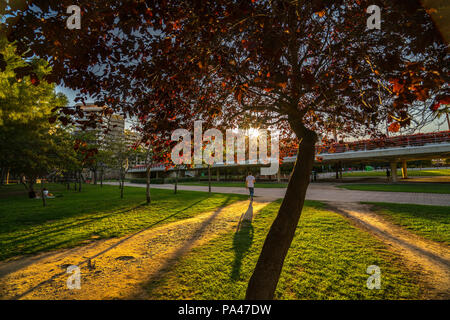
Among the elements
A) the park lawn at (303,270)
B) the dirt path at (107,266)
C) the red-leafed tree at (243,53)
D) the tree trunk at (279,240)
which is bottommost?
the dirt path at (107,266)

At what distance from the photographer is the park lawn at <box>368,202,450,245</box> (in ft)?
20.7

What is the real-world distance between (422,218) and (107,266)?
11014mm

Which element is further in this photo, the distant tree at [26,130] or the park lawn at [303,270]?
the distant tree at [26,130]

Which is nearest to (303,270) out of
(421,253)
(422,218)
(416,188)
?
(421,253)

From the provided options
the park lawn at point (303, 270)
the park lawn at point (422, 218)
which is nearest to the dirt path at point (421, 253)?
the park lawn at point (303, 270)

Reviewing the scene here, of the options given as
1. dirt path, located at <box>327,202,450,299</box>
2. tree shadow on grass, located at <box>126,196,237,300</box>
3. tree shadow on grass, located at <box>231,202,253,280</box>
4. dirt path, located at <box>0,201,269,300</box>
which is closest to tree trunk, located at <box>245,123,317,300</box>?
tree shadow on grass, located at <box>231,202,253,280</box>

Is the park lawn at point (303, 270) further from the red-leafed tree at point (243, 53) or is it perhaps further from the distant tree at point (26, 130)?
the distant tree at point (26, 130)

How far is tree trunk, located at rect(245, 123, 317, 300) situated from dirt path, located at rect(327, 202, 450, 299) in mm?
2721

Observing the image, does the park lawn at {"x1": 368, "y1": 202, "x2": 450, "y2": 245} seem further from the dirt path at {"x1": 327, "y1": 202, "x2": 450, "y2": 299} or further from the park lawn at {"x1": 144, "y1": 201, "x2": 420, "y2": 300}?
the park lawn at {"x1": 144, "y1": 201, "x2": 420, "y2": 300}

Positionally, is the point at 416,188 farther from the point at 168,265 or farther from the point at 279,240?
the point at 168,265

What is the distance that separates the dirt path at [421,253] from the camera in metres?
3.66

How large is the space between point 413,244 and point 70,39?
8613mm

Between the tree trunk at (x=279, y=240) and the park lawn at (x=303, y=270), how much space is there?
0.89 m
